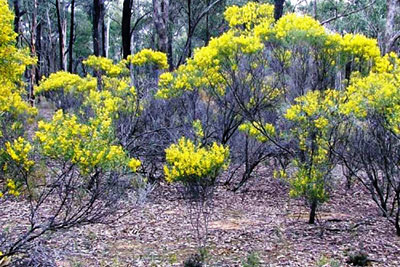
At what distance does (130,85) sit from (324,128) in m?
4.98

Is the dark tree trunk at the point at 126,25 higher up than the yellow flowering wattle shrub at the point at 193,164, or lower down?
higher up

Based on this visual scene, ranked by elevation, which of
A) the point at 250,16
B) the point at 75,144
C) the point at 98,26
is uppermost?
the point at 98,26

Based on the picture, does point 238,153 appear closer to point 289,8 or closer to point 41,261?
point 41,261

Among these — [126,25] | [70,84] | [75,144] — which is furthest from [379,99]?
[70,84]

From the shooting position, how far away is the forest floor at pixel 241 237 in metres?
A: 6.02

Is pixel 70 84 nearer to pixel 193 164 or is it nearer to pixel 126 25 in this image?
pixel 126 25

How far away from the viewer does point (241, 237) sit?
22.6 feet

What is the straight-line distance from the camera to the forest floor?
602cm

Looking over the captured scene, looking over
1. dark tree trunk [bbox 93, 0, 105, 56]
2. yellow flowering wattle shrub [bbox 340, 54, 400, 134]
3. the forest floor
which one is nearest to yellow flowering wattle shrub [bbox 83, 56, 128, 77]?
dark tree trunk [bbox 93, 0, 105, 56]

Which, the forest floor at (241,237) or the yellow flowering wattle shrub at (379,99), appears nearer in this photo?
the yellow flowering wattle shrub at (379,99)

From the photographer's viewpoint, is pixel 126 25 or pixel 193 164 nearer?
pixel 193 164

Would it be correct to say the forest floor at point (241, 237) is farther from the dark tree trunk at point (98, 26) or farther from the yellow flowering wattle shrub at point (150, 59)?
the dark tree trunk at point (98, 26)

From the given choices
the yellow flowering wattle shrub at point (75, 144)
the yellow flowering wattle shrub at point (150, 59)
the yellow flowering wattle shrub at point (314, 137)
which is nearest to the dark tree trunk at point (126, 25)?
the yellow flowering wattle shrub at point (150, 59)

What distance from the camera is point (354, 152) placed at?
684cm
